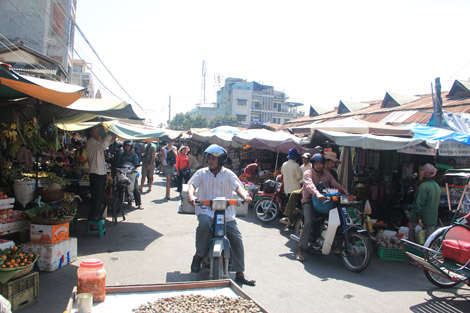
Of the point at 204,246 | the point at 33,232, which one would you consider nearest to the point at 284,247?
the point at 204,246

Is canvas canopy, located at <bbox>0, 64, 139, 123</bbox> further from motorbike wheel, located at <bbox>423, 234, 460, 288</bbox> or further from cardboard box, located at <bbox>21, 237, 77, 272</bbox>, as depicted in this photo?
motorbike wheel, located at <bbox>423, 234, 460, 288</bbox>

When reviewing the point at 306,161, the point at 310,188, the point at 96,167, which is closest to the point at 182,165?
the point at 306,161

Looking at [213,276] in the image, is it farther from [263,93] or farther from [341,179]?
[263,93]

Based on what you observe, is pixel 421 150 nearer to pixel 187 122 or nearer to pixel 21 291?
pixel 21 291

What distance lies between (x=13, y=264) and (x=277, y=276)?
343 centimetres

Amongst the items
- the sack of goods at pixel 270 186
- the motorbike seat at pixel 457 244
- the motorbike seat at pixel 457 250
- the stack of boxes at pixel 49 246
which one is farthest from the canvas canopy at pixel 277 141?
the stack of boxes at pixel 49 246

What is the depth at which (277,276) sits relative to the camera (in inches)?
194

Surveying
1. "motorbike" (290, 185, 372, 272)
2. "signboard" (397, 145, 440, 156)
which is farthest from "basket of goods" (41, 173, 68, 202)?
"signboard" (397, 145, 440, 156)

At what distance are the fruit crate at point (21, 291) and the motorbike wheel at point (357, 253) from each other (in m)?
4.44

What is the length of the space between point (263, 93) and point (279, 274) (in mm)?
72858

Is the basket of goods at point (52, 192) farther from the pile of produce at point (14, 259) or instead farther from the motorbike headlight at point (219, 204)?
the motorbike headlight at point (219, 204)

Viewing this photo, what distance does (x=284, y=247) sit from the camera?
21.3 feet

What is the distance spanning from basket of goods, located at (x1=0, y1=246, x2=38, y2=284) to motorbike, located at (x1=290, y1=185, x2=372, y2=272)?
4.26m

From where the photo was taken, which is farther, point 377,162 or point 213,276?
point 377,162
